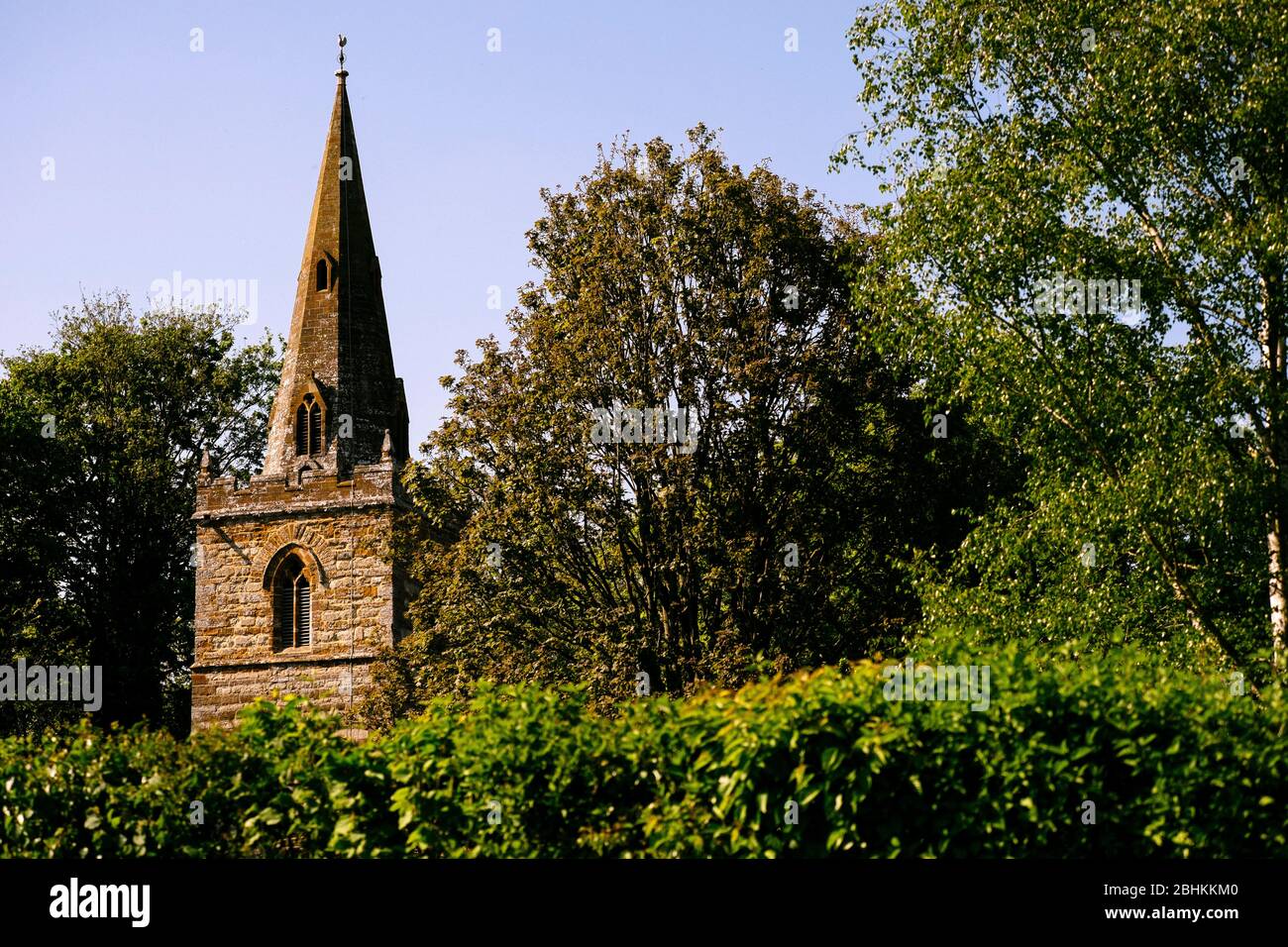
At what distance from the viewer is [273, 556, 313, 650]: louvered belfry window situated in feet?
128

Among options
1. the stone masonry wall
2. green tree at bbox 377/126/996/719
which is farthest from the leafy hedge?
the stone masonry wall

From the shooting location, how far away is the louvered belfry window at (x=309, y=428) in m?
40.2

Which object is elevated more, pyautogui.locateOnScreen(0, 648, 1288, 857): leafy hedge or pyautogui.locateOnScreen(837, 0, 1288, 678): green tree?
pyautogui.locateOnScreen(837, 0, 1288, 678): green tree

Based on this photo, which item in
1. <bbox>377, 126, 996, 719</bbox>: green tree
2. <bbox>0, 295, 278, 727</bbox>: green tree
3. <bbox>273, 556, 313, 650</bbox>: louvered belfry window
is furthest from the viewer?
<bbox>0, 295, 278, 727</bbox>: green tree

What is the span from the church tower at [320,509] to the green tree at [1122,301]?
69.3 feet

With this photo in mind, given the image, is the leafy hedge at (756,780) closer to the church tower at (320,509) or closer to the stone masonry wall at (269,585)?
the stone masonry wall at (269,585)

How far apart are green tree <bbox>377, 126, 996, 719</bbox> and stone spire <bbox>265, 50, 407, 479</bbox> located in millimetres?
10598

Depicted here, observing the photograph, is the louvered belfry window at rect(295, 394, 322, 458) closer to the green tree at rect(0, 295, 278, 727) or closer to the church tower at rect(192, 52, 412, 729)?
the church tower at rect(192, 52, 412, 729)

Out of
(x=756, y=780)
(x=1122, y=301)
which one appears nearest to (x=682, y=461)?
(x=1122, y=301)

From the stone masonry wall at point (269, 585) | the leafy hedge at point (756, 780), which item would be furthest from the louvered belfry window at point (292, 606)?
the leafy hedge at point (756, 780)

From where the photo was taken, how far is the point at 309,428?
40.3m

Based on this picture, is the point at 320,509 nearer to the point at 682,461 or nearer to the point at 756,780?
the point at 682,461

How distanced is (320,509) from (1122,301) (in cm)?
2504
